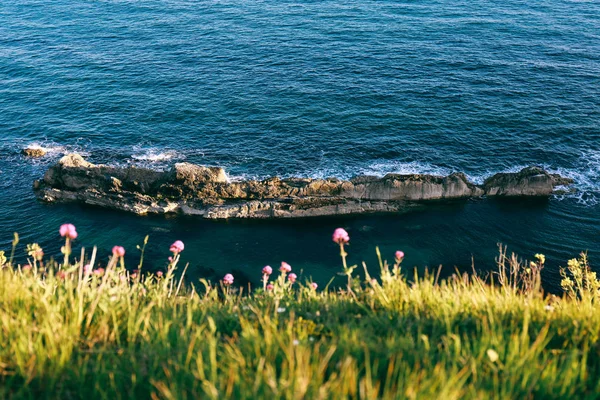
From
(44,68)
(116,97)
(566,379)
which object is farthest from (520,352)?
(44,68)

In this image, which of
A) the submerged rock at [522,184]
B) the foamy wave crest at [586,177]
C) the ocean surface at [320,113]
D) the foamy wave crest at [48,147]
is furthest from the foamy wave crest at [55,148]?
the foamy wave crest at [586,177]

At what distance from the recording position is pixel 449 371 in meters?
6.42

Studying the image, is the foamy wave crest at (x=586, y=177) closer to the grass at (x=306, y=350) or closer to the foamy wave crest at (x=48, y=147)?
the grass at (x=306, y=350)

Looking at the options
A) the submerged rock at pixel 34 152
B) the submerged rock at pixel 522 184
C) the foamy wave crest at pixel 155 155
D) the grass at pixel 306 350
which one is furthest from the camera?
the submerged rock at pixel 34 152

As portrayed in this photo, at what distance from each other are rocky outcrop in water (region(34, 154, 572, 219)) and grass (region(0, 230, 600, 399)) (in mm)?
32006

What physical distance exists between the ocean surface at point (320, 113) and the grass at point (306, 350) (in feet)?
59.4

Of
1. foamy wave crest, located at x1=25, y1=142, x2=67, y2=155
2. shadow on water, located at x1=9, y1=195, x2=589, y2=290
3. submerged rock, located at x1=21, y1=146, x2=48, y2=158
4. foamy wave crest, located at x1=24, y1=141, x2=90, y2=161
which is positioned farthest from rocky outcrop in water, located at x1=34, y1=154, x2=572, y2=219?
foamy wave crest, located at x1=25, y1=142, x2=67, y2=155

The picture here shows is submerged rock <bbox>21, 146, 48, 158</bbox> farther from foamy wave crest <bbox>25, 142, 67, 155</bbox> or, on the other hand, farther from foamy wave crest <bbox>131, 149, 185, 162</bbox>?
foamy wave crest <bbox>131, 149, 185, 162</bbox>

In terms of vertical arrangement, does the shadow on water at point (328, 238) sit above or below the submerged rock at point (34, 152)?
below

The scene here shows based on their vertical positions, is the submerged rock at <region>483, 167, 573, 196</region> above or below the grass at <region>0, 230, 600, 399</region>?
below

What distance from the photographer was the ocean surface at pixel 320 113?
38.5 m

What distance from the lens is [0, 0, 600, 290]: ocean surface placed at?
38.5 metres

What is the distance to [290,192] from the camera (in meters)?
42.1

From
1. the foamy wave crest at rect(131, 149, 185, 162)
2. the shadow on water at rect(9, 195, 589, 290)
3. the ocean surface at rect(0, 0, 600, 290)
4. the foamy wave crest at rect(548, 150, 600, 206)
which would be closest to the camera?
the shadow on water at rect(9, 195, 589, 290)
